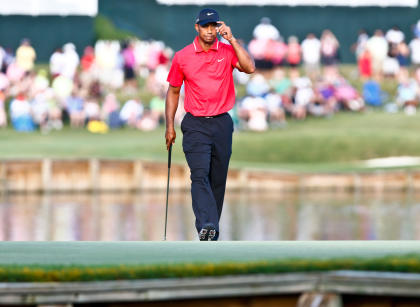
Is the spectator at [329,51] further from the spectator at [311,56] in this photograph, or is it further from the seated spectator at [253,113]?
the seated spectator at [253,113]

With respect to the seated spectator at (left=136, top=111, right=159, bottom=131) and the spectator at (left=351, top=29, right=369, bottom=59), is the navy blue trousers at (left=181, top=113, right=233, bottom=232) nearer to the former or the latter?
the seated spectator at (left=136, top=111, right=159, bottom=131)

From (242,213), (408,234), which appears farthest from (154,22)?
(408,234)

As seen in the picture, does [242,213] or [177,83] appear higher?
[177,83]

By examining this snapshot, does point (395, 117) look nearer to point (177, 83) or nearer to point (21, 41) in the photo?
point (21, 41)

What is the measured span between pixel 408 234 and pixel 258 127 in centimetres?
1778

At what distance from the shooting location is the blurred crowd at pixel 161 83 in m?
33.6

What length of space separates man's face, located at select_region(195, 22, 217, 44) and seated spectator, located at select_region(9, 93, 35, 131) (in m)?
23.8

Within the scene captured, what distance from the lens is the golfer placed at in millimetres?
9555

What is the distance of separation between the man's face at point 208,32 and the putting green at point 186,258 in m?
2.17

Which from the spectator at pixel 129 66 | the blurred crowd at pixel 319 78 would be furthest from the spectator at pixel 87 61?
the blurred crowd at pixel 319 78

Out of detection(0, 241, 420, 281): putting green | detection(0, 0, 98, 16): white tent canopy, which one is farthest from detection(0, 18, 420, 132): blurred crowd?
detection(0, 241, 420, 281): putting green

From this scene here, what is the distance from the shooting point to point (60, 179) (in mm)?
24859

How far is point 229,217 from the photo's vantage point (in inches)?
728

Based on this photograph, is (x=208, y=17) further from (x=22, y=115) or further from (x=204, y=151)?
(x=22, y=115)
